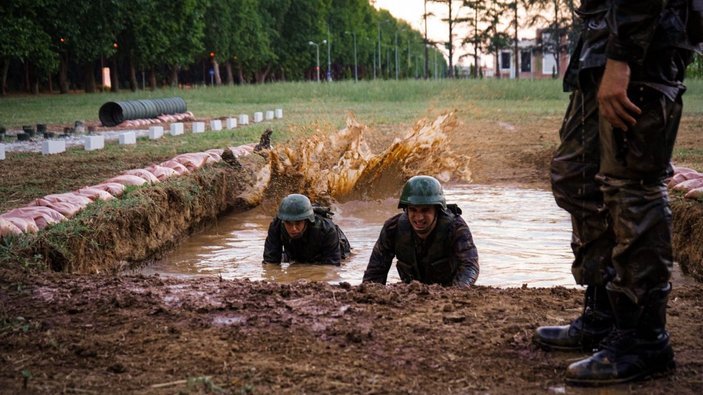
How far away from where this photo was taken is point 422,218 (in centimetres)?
749

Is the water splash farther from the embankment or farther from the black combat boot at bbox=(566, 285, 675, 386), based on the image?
the black combat boot at bbox=(566, 285, 675, 386)

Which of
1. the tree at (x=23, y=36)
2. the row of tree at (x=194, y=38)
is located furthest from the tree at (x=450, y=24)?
the tree at (x=23, y=36)

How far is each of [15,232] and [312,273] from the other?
10.2 feet

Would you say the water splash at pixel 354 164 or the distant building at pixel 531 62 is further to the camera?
the distant building at pixel 531 62

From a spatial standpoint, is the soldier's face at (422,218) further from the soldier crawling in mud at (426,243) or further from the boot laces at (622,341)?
the boot laces at (622,341)

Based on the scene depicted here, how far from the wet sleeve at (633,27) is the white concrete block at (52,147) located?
14432mm

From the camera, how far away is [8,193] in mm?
11109

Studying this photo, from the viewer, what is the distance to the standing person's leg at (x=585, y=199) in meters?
4.21

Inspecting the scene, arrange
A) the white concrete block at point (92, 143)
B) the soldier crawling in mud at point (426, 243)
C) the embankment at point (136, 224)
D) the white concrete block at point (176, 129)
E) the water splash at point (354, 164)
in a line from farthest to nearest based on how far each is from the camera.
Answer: the white concrete block at point (176, 129)
the white concrete block at point (92, 143)
the water splash at point (354, 164)
the embankment at point (136, 224)
the soldier crawling in mud at point (426, 243)

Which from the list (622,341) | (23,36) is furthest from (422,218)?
(23,36)

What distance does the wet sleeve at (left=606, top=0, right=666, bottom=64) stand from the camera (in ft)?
12.5

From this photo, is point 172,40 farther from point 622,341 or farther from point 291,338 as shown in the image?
point 622,341

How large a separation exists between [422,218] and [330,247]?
2.91m

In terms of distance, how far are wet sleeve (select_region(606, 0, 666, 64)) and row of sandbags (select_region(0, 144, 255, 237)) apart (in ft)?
18.7
